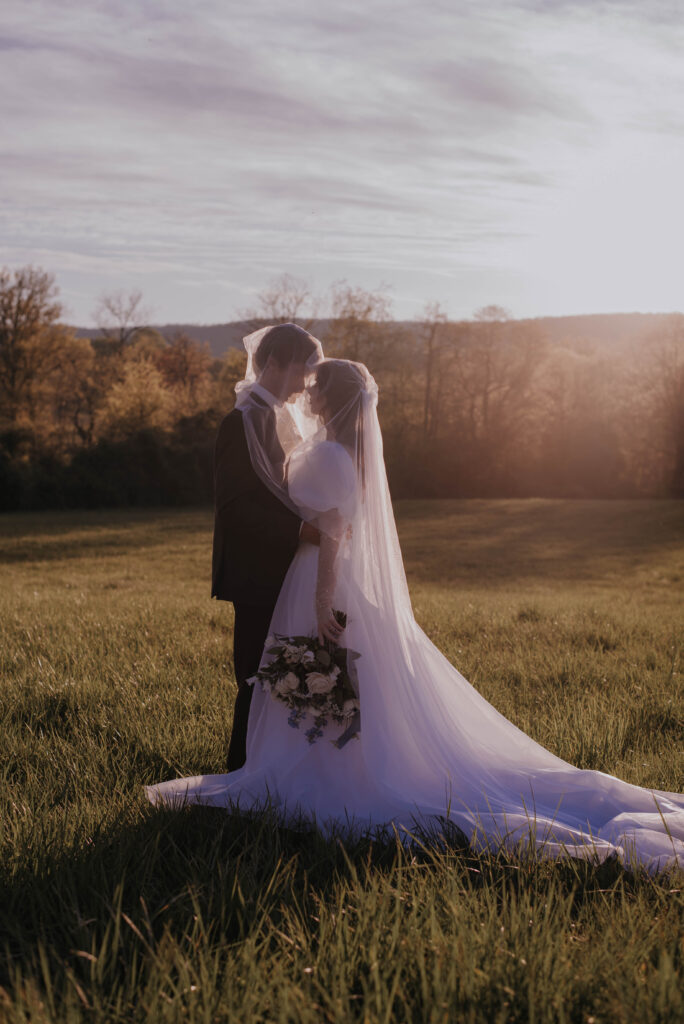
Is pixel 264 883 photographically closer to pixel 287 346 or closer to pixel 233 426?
pixel 233 426

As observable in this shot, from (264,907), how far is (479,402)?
147 ft

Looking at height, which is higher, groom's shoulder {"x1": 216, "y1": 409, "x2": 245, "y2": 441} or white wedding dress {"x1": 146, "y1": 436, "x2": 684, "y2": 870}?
groom's shoulder {"x1": 216, "y1": 409, "x2": 245, "y2": 441}

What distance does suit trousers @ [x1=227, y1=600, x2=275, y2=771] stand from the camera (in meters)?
4.41

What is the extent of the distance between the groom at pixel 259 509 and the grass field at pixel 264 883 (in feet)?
3.45

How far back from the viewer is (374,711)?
405 centimetres

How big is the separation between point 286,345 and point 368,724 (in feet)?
6.72

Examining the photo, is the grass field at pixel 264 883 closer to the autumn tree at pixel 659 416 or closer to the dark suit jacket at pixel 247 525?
the dark suit jacket at pixel 247 525

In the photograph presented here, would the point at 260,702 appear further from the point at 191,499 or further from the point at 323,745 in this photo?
the point at 191,499

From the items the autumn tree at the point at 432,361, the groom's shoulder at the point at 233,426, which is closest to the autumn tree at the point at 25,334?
the autumn tree at the point at 432,361

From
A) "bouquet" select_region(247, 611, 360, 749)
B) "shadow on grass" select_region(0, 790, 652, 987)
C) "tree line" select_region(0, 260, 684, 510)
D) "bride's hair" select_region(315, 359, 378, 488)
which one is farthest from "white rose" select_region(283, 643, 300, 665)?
"tree line" select_region(0, 260, 684, 510)

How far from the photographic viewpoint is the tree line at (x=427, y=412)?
42219 mm

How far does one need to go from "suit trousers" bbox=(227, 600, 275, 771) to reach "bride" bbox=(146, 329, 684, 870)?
0.52 feet

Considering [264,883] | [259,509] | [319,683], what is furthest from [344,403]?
[264,883]

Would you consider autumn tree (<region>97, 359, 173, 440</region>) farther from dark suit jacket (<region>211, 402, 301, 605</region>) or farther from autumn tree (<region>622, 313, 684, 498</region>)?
dark suit jacket (<region>211, 402, 301, 605</region>)
